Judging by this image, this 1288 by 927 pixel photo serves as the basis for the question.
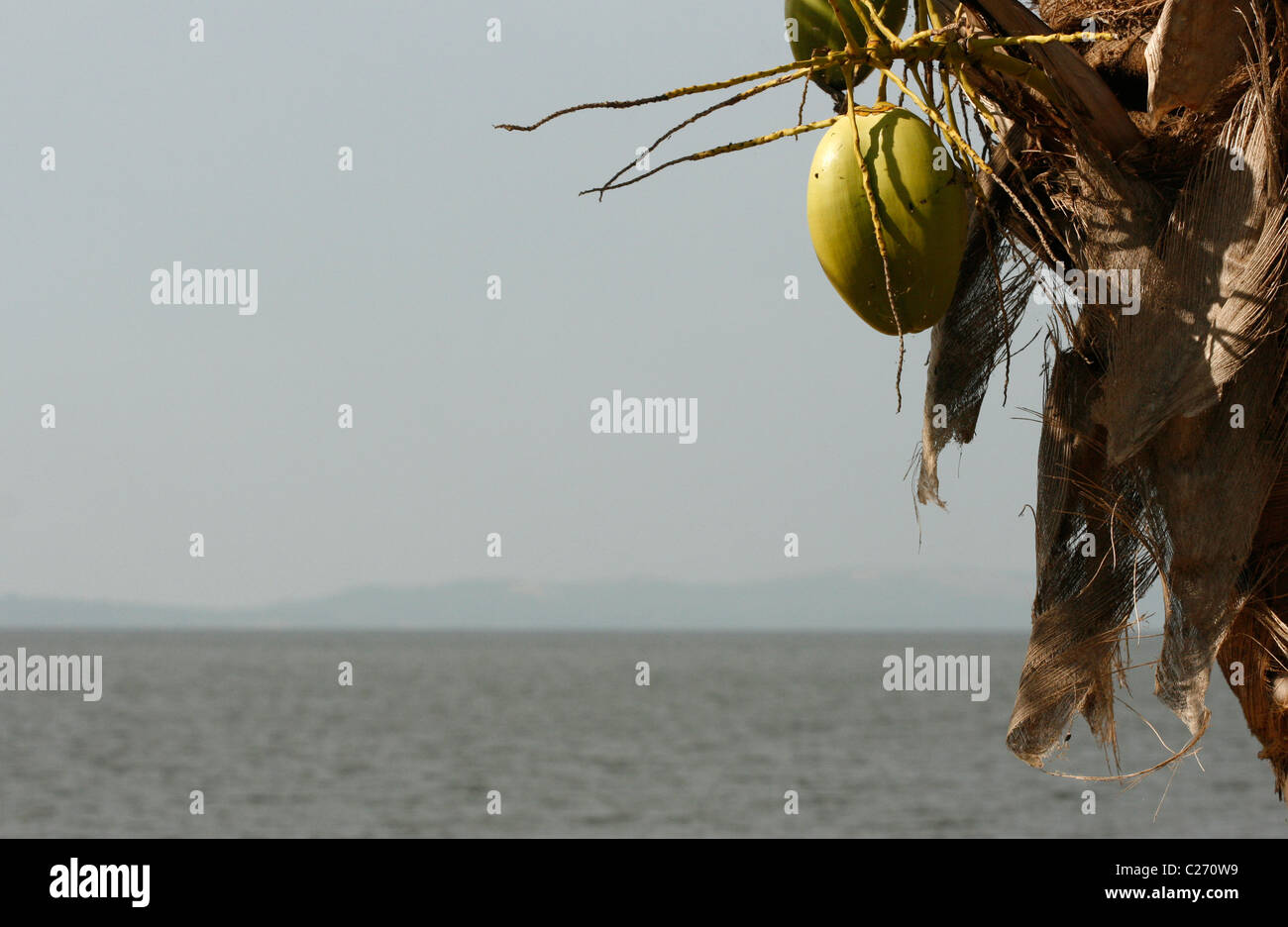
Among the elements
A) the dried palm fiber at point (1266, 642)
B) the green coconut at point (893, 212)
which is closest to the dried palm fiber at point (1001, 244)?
the green coconut at point (893, 212)

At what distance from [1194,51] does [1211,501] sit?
113 centimetres

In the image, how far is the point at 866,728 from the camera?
140ft

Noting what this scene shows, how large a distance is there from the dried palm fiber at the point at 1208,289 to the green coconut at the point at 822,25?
0.84 m

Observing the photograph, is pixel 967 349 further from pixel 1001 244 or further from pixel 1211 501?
pixel 1211 501

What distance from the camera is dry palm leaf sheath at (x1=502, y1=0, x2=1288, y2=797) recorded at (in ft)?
8.59

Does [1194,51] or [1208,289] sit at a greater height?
[1194,51]

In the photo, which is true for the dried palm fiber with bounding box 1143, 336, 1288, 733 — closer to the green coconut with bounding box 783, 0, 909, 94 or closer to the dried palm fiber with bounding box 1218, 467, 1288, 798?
the dried palm fiber with bounding box 1218, 467, 1288, 798

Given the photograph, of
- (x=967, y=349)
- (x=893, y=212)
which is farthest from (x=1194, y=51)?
(x=893, y=212)

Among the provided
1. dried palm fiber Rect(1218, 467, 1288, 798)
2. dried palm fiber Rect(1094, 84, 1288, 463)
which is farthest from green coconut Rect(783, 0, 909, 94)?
dried palm fiber Rect(1218, 467, 1288, 798)

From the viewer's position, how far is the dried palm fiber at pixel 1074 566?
3590 mm

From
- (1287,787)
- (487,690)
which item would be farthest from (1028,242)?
(487,690)

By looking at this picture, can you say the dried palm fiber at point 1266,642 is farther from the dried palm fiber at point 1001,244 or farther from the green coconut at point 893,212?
the green coconut at point 893,212

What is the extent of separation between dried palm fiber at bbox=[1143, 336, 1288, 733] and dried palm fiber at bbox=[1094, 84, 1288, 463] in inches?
7.2

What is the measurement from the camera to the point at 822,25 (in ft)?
10.0
